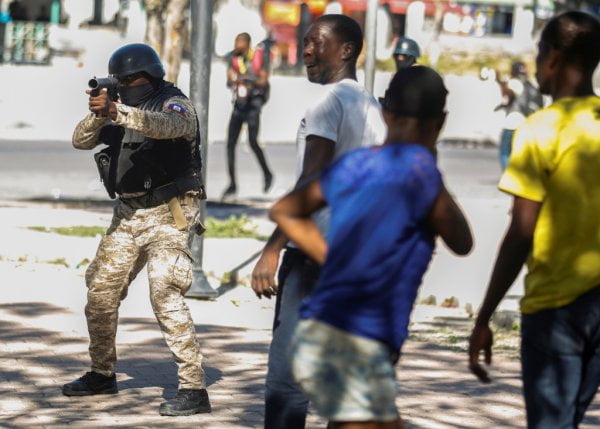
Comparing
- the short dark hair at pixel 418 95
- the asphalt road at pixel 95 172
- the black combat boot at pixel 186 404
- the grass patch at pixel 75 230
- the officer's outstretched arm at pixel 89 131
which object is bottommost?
the asphalt road at pixel 95 172

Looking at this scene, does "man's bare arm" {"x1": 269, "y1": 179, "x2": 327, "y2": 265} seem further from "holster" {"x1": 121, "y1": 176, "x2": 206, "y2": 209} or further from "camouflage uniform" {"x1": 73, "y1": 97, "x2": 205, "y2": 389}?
"holster" {"x1": 121, "y1": 176, "x2": 206, "y2": 209}

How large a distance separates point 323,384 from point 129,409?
2904 millimetres

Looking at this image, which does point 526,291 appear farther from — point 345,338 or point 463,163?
point 463,163

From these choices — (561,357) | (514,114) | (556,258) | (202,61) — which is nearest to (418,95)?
(556,258)

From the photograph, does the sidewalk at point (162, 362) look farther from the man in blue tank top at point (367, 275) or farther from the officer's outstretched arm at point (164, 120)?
the man in blue tank top at point (367, 275)

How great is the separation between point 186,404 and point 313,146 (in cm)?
200

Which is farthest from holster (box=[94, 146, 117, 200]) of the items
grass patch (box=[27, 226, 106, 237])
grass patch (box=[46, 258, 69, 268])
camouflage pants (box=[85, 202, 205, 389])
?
grass patch (box=[27, 226, 106, 237])

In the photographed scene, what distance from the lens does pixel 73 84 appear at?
26.4 metres

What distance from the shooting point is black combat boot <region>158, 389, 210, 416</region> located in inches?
252

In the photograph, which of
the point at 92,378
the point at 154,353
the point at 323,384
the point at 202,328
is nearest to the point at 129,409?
the point at 92,378

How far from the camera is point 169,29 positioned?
1468 cm

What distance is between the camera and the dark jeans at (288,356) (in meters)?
4.74

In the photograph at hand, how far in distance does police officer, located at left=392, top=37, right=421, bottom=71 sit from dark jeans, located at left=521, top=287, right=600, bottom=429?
6.78m

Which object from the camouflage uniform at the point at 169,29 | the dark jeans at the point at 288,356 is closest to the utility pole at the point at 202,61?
the dark jeans at the point at 288,356
